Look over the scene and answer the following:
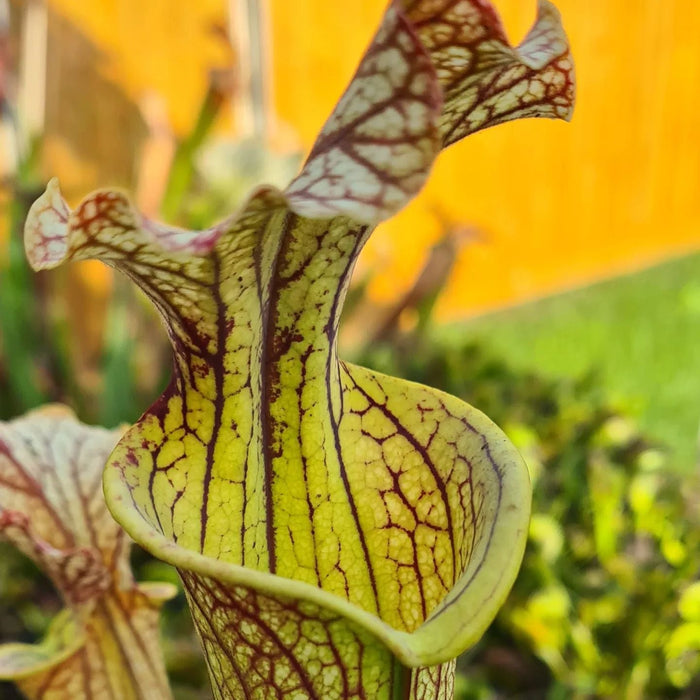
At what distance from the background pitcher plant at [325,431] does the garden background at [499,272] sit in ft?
3.25

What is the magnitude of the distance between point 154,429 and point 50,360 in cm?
211

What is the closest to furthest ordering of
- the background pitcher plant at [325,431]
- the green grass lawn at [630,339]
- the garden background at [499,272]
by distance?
1. the background pitcher plant at [325,431]
2. the garden background at [499,272]
3. the green grass lawn at [630,339]

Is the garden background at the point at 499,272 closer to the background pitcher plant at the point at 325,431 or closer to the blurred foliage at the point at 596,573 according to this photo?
the blurred foliage at the point at 596,573

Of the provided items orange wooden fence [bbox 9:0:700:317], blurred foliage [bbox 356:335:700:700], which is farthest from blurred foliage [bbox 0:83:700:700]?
orange wooden fence [bbox 9:0:700:317]

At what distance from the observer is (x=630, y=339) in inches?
154

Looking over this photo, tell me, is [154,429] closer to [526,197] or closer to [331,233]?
[331,233]

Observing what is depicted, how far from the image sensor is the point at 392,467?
22.3 inches

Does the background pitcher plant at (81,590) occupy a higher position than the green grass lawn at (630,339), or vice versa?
the background pitcher plant at (81,590)

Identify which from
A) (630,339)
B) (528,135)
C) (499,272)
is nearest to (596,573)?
(630,339)

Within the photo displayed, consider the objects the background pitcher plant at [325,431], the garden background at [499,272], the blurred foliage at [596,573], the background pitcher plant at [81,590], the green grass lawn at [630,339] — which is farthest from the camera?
the green grass lawn at [630,339]

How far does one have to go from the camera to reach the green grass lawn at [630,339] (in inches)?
128

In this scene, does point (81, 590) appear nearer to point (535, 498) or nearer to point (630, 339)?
point (535, 498)

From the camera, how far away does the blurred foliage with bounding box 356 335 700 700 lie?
1553 millimetres

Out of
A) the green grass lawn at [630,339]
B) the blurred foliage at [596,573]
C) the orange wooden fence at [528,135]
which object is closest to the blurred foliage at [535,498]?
the blurred foliage at [596,573]
